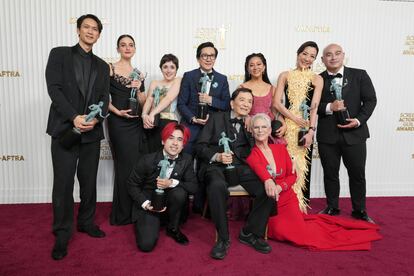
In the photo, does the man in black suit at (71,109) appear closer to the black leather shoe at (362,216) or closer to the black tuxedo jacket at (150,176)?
the black tuxedo jacket at (150,176)

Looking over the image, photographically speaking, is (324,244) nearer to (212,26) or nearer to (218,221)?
(218,221)

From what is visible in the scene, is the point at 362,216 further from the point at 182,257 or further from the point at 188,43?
the point at 188,43

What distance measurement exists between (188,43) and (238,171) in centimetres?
183

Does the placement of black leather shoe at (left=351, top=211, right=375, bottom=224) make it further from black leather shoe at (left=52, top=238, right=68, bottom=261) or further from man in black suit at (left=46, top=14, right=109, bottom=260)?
black leather shoe at (left=52, top=238, right=68, bottom=261)

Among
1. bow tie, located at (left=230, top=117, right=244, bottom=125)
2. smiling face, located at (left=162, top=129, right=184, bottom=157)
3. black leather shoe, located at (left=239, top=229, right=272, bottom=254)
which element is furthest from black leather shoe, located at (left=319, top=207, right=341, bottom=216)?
smiling face, located at (left=162, top=129, right=184, bottom=157)

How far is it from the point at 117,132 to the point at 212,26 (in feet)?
5.81

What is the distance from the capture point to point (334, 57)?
10.8 feet

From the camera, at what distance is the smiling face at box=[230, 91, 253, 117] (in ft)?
9.77

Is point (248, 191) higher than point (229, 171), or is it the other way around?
point (229, 171)

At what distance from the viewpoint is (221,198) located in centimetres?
265

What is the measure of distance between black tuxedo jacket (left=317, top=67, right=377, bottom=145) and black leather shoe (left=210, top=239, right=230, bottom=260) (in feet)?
5.18

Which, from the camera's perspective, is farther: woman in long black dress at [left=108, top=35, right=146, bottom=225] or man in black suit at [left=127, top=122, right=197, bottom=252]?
woman in long black dress at [left=108, top=35, right=146, bottom=225]

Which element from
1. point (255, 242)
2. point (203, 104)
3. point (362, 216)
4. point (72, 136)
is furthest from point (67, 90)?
point (362, 216)

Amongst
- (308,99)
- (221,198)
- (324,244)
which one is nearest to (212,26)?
(308,99)
